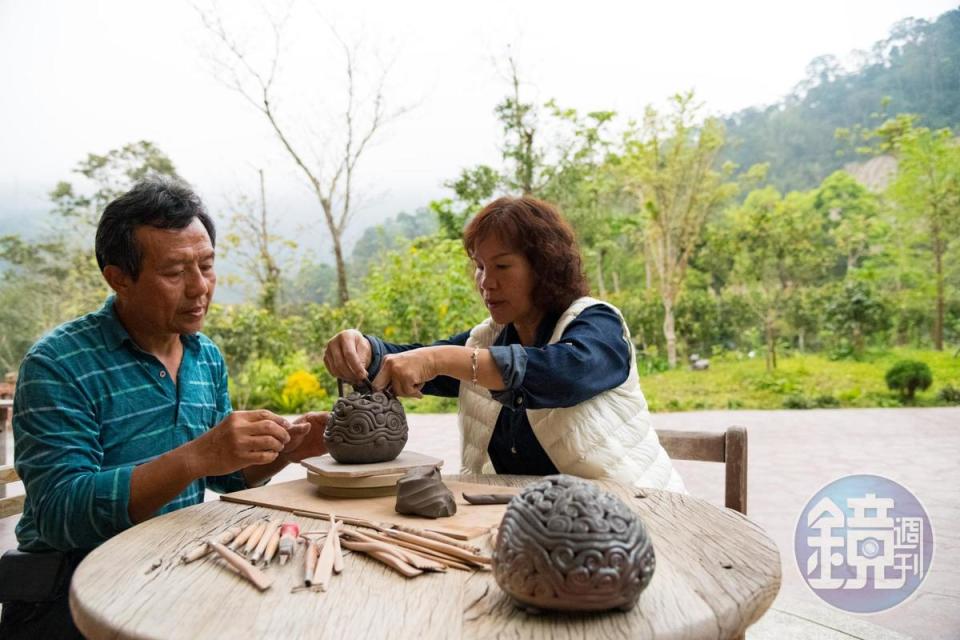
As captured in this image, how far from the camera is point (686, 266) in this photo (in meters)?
9.59

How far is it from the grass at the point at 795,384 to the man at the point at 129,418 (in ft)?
23.2

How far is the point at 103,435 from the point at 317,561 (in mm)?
755

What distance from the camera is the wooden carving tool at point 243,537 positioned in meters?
1.37

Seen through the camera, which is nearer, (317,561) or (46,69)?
(317,561)

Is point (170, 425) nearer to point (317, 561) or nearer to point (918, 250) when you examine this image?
point (317, 561)

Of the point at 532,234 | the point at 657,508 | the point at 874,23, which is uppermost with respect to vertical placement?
the point at 874,23

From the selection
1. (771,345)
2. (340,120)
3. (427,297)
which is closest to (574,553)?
(427,297)

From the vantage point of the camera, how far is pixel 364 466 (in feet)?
5.77

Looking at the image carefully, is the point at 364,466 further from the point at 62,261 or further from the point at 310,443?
the point at 62,261

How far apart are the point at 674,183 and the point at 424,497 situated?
8401 mm

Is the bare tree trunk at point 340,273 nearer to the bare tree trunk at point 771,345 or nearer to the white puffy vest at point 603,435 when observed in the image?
the bare tree trunk at point 771,345

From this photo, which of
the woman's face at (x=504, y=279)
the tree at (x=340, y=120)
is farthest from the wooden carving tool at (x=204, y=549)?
the tree at (x=340, y=120)

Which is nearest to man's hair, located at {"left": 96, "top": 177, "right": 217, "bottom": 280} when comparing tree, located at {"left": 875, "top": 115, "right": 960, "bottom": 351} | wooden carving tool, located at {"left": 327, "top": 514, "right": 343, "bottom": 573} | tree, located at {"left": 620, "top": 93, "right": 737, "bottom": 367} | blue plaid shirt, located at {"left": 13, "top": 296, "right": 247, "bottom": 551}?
blue plaid shirt, located at {"left": 13, "top": 296, "right": 247, "bottom": 551}

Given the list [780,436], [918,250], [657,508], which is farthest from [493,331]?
[918,250]
